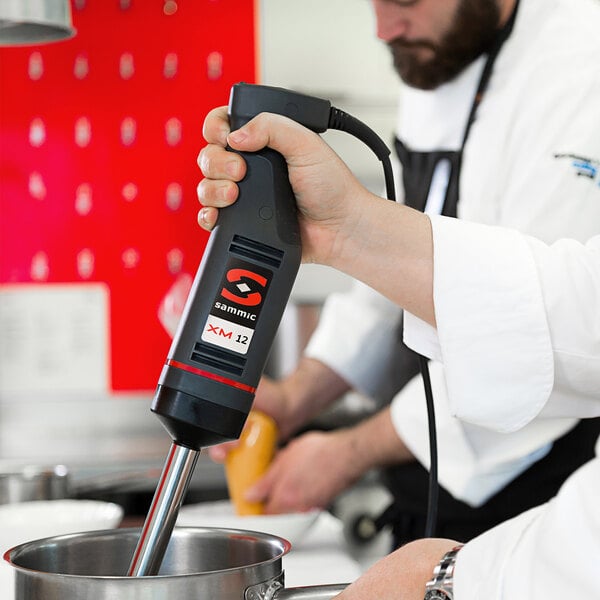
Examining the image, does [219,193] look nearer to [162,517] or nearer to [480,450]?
[162,517]

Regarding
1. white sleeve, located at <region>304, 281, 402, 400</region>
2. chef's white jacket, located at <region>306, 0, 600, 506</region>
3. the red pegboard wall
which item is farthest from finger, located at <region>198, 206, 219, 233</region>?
the red pegboard wall

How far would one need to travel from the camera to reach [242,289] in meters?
0.79

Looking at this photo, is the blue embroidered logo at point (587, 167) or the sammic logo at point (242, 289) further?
the blue embroidered logo at point (587, 167)

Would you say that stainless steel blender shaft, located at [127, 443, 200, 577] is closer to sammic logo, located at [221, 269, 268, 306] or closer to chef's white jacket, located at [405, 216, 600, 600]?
sammic logo, located at [221, 269, 268, 306]

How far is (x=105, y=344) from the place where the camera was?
279cm

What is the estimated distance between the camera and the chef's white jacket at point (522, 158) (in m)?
1.27

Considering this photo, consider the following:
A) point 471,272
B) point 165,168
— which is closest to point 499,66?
point 471,272

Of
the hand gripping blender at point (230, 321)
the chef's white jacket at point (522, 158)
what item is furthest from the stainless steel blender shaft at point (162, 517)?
the chef's white jacket at point (522, 158)

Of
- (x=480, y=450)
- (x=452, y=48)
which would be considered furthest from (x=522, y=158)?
(x=480, y=450)

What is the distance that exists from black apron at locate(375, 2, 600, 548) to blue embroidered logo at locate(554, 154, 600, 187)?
0.22 meters

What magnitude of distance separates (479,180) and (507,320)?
0.54 metres

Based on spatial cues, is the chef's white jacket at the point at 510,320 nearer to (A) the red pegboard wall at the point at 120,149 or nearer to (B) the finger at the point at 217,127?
(B) the finger at the point at 217,127

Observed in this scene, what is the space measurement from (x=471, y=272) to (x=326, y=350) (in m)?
1.01

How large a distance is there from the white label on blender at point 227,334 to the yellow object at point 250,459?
76 cm
